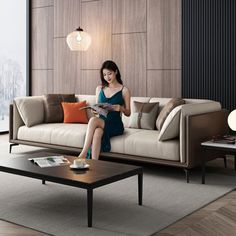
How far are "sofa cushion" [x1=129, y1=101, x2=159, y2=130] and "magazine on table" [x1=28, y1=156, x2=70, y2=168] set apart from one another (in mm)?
1581

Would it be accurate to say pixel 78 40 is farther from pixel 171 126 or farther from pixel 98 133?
pixel 171 126

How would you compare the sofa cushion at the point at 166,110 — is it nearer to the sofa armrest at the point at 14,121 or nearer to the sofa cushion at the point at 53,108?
the sofa cushion at the point at 53,108

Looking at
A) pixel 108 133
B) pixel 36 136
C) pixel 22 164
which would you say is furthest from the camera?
pixel 36 136

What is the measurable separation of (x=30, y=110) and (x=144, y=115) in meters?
1.52

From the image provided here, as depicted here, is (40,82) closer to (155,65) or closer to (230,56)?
(155,65)

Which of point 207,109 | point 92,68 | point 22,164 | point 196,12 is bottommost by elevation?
point 22,164

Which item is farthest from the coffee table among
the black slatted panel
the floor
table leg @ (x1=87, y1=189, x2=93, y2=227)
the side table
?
the black slatted panel

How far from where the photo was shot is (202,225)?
329 centimetres

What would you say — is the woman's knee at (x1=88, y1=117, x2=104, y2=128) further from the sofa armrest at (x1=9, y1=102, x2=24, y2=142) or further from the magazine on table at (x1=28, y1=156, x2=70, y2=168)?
the sofa armrest at (x1=9, y1=102, x2=24, y2=142)

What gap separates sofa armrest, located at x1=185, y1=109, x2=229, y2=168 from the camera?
4535mm

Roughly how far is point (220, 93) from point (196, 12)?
110cm

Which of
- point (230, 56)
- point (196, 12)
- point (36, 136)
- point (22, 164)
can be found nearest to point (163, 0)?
point (196, 12)

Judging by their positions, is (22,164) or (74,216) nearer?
(74,216)

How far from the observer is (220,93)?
592 centimetres
